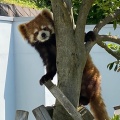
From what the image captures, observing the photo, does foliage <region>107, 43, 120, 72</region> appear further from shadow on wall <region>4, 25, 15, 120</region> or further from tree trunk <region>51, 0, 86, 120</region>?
shadow on wall <region>4, 25, 15, 120</region>

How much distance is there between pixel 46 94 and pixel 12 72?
48 centimetres

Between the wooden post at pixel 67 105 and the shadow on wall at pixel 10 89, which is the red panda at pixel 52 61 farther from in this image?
the shadow on wall at pixel 10 89

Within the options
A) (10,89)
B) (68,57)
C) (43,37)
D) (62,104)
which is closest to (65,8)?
(68,57)

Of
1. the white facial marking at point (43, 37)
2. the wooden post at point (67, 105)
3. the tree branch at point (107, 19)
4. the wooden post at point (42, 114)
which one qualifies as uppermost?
the tree branch at point (107, 19)

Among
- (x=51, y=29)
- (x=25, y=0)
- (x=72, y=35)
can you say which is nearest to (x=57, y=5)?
(x=72, y=35)

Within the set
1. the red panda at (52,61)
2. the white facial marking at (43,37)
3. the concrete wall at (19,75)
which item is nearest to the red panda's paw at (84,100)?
the red panda at (52,61)

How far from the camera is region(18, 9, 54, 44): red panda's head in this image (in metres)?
2.74

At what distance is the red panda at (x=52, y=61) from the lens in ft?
8.92

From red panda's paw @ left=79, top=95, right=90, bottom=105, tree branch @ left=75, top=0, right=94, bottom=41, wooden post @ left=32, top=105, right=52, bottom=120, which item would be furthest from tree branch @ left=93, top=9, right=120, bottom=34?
red panda's paw @ left=79, top=95, right=90, bottom=105

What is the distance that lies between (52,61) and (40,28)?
0.27 meters

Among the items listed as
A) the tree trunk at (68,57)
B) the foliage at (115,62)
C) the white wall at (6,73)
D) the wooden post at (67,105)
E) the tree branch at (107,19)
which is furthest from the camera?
the white wall at (6,73)

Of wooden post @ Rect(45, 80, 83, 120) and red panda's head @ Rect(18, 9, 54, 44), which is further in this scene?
red panda's head @ Rect(18, 9, 54, 44)

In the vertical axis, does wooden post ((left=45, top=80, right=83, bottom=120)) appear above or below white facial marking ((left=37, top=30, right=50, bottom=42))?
below

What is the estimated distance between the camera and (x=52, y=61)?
2.86 metres
